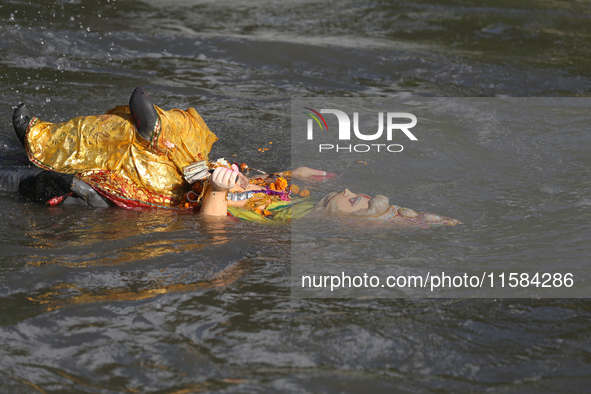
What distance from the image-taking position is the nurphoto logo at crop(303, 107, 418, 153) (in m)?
5.70

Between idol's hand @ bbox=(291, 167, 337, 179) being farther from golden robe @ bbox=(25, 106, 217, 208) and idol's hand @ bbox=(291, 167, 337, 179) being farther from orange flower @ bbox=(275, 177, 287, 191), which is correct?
golden robe @ bbox=(25, 106, 217, 208)

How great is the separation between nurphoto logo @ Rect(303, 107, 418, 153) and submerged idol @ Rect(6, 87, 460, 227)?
1416 mm

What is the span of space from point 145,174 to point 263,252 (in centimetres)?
121

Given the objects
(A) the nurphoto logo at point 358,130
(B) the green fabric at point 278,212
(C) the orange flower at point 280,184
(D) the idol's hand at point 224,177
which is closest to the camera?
(D) the idol's hand at point 224,177

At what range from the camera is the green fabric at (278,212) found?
4164 mm

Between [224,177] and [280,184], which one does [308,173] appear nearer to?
[280,184]

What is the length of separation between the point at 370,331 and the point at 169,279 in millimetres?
1200

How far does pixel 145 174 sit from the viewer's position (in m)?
4.26

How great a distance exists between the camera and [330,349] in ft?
8.79

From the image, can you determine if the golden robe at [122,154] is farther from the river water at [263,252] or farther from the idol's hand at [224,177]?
the idol's hand at [224,177]

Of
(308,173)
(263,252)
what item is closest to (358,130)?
(308,173)

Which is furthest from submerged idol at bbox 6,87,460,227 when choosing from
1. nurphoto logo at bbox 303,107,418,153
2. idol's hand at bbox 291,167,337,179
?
nurphoto logo at bbox 303,107,418,153

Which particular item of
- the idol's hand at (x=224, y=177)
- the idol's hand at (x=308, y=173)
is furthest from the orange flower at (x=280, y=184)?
the idol's hand at (x=224, y=177)

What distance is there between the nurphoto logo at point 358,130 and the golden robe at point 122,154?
1753 mm
